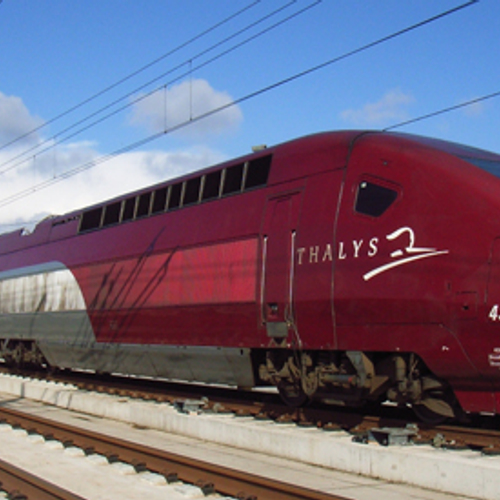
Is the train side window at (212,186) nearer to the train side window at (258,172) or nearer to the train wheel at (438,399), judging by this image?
the train side window at (258,172)

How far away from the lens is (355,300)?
9961mm

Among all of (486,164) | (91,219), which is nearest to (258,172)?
(486,164)

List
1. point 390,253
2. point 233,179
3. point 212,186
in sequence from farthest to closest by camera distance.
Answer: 1. point 212,186
2. point 233,179
3. point 390,253

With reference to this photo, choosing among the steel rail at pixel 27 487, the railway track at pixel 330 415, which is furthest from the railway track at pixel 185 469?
the railway track at pixel 330 415

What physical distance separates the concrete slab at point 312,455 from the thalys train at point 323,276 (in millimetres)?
1053

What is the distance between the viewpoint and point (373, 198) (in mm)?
10055

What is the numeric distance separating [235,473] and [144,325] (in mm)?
7427

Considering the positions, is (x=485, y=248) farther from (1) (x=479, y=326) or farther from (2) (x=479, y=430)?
(2) (x=479, y=430)

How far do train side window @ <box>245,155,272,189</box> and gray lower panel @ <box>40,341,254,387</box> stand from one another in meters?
2.84

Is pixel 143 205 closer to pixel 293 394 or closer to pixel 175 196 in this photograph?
pixel 175 196

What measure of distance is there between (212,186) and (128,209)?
3.73 meters

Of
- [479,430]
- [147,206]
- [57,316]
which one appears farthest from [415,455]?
[57,316]

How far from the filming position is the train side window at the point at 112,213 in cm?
1728

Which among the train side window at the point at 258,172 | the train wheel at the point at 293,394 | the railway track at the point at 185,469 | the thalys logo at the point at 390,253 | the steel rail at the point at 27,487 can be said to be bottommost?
the steel rail at the point at 27,487
